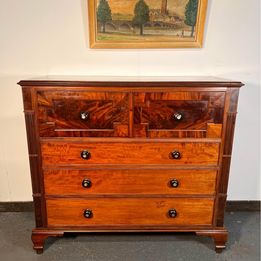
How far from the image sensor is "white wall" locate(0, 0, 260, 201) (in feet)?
6.02

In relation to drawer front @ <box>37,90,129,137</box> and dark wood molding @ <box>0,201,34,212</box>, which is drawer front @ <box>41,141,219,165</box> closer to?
drawer front @ <box>37,90,129,137</box>

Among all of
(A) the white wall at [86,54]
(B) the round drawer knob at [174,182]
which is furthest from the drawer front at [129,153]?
(A) the white wall at [86,54]

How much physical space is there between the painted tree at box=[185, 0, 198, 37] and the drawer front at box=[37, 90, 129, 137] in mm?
817

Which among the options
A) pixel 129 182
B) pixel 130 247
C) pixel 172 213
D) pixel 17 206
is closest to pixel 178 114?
pixel 129 182

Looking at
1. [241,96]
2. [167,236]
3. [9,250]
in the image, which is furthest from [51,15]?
[167,236]

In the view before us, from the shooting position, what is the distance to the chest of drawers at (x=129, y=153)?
4.89 ft

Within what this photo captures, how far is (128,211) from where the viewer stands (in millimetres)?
1725

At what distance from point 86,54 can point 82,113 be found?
619 mm

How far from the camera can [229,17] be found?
1.86 m

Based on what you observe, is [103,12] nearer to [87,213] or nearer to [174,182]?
[174,182]

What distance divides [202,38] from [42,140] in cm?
134

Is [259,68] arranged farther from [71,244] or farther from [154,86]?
[71,244]

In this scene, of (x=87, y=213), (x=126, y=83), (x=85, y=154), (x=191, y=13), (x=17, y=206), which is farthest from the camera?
(x=17, y=206)

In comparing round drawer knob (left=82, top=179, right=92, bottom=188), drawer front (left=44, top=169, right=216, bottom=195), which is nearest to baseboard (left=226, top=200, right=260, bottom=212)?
drawer front (left=44, top=169, right=216, bottom=195)
